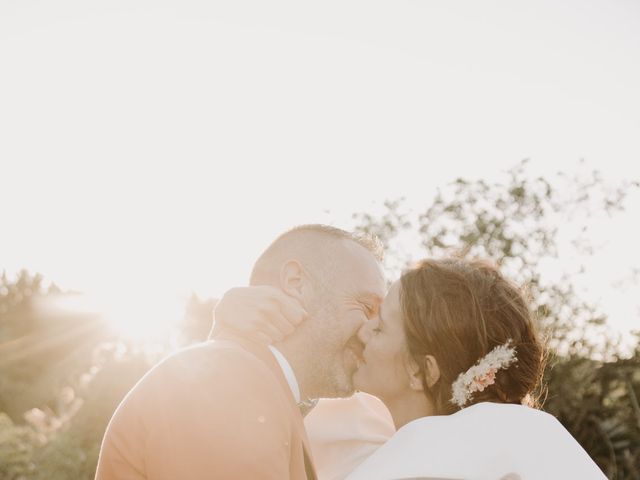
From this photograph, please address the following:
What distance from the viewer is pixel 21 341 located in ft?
142

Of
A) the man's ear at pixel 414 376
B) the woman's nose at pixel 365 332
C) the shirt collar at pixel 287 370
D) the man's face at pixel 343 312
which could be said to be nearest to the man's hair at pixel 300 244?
the man's face at pixel 343 312

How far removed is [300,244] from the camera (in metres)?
4.02

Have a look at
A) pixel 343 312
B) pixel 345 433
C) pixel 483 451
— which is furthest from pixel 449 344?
pixel 345 433

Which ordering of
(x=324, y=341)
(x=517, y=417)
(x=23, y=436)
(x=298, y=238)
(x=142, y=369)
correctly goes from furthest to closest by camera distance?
(x=142, y=369)
(x=23, y=436)
(x=298, y=238)
(x=324, y=341)
(x=517, y=417)

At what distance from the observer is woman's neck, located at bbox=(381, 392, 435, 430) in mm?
3742

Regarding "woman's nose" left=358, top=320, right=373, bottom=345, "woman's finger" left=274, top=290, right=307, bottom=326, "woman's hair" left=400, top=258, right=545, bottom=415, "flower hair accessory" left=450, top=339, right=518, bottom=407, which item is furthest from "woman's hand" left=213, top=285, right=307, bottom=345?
"flower hair accessory" left=450, top=339, right=518, bottom=407

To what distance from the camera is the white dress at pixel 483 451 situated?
103 inches

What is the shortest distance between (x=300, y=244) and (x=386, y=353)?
2.84 feet

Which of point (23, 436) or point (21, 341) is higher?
point (23, 436)

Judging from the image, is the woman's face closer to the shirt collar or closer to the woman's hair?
the woman's hair

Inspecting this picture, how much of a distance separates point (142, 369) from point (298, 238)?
577 inches

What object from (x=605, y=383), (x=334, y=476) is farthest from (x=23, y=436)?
(x=605, y=383)

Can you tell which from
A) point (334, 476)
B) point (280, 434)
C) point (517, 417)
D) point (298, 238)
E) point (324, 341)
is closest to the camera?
point (280, 434)

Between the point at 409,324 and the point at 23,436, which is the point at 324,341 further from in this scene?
the point at 23,436
